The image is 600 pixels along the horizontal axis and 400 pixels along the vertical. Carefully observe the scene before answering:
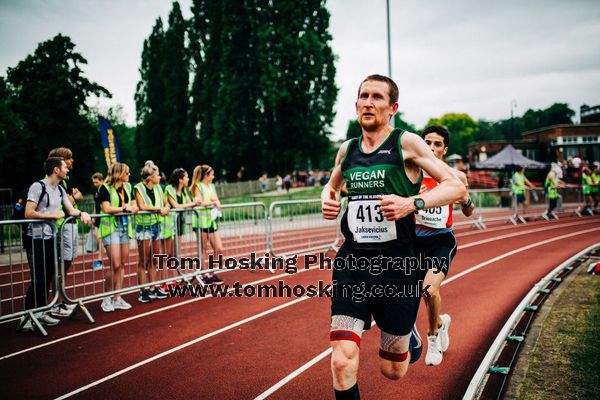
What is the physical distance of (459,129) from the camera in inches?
4943

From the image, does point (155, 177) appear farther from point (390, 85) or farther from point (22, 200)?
point (390, 85)

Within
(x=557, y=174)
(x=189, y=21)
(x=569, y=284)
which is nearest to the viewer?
(x=569, y=284)

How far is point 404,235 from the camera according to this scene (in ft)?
9.82

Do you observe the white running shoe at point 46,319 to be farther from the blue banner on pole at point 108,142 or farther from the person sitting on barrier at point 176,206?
the blue banner on pole at point 108,142

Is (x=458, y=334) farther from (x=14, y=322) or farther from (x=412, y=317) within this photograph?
(x=14, y=322)

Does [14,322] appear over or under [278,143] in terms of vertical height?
under

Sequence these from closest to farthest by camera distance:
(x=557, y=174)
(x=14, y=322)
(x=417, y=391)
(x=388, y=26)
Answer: (x=417, y=391)
(x=14, y=322)
(x=388, y=26)
(x=557, y=174)

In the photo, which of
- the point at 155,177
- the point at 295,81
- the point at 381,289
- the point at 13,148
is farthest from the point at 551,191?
the point at 13,148

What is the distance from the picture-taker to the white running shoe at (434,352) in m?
4.29

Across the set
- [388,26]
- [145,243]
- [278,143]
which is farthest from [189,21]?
[145,243]

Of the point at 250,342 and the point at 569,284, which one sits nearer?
the point at 250,342

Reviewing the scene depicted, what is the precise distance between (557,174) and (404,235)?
18617 mm

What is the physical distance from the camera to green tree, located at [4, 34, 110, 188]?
31.9m

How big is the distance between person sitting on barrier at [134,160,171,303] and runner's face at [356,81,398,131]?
5.42m
